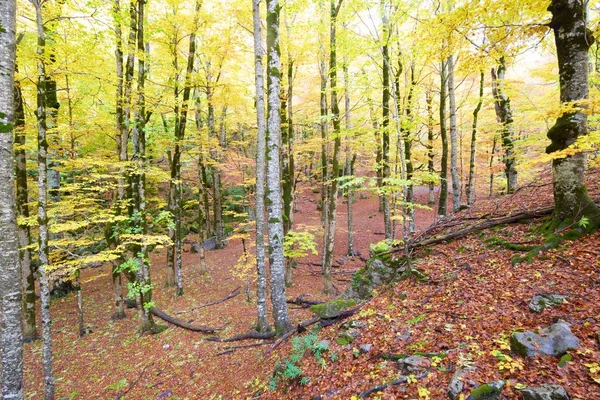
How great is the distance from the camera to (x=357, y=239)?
59.2 ft

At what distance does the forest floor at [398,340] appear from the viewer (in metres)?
3.36

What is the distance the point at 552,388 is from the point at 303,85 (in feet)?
56.7

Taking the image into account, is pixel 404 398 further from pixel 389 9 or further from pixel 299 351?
pixel 389 9

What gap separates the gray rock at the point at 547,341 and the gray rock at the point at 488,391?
60cm

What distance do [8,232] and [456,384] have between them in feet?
19.4

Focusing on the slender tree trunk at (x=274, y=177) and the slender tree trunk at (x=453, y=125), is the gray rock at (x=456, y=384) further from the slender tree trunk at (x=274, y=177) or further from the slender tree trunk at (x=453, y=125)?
the slender tree trunk at (x=453, y=125)

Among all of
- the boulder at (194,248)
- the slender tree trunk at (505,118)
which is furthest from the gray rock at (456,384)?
the boulder at (194,248)

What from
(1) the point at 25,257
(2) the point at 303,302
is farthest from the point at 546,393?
(1) the point at 25,257

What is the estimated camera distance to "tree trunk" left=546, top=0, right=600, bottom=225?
15.7 feet

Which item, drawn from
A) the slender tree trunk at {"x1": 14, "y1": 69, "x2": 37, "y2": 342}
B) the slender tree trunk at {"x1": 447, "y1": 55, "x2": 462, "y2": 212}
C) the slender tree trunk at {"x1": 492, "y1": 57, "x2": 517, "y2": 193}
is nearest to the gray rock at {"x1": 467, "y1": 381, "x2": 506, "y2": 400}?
the slender tree trunk at {"x1": 447, "y1": 55, "x2": 462, "y2": 212}

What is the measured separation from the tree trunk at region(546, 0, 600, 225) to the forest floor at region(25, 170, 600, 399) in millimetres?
573

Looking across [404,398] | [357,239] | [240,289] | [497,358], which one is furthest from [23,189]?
[357,239]

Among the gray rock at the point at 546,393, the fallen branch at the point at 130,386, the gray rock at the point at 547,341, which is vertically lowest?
the fallen branch at the point at 130,386

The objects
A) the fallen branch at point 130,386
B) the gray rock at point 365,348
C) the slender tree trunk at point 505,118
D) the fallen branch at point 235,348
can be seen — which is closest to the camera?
the gray rock at point 365,348
